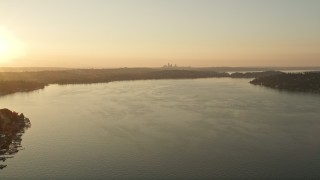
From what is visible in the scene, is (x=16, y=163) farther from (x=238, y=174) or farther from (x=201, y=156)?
(x=238, y=174)

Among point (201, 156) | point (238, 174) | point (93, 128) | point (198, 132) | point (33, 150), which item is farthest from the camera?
point (93, 128)

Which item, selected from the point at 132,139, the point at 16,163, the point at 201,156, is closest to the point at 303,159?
the point at 201,156

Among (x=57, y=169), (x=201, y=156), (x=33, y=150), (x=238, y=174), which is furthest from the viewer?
(x=33, y=150)

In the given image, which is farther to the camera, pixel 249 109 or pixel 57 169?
pixel 249 109

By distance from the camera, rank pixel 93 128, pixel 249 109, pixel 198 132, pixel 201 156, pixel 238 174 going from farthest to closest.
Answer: pixel 249 109, pixel 93 128, pixel 198 132, pixel 201 156, pixel 238 174

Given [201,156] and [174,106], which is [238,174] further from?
[174,106]

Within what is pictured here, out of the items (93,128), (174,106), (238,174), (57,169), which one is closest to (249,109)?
(174,106)
